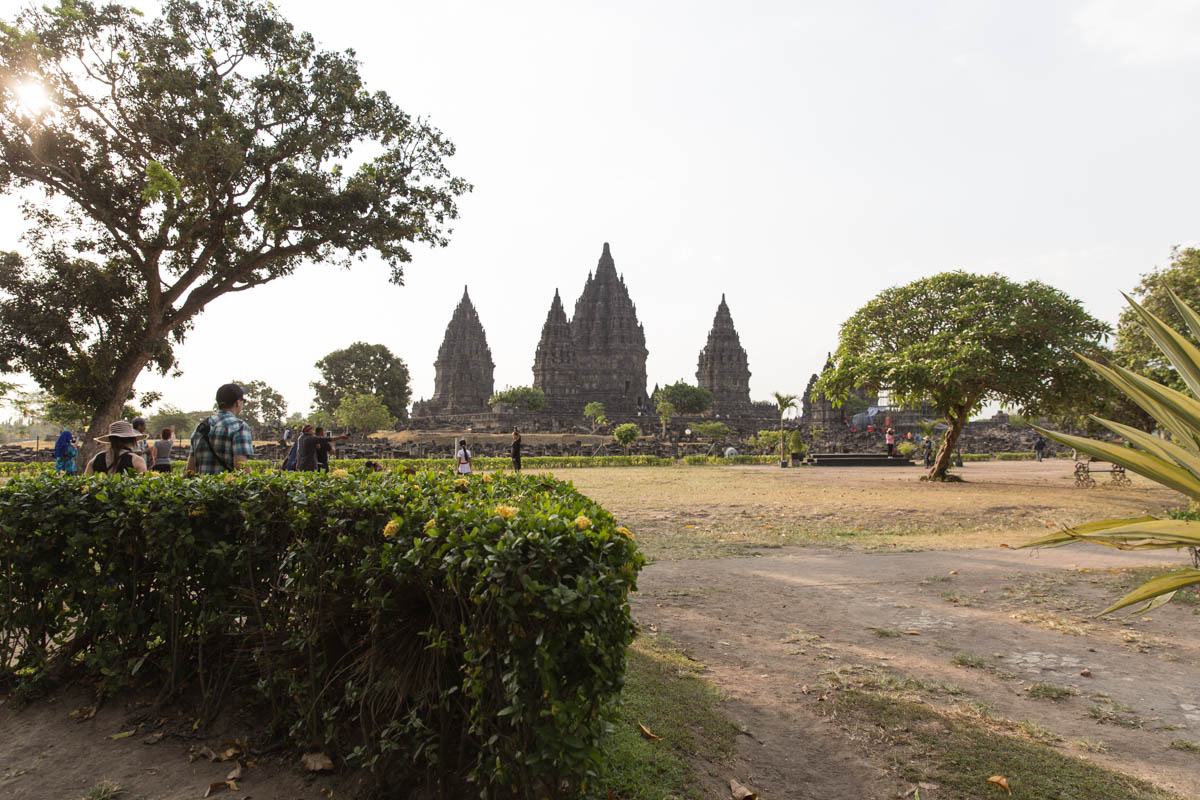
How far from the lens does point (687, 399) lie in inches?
2376

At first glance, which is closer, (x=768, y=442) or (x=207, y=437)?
(x=207, y=437)

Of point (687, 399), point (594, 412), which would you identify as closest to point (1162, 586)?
point (594, 412)

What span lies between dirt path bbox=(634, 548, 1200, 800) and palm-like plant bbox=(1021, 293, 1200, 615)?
118cm

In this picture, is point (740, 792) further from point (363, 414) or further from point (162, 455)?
point (363, 414)

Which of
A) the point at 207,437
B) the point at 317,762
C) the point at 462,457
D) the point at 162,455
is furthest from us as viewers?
the point at 462,457

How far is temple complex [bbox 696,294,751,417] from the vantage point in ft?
201

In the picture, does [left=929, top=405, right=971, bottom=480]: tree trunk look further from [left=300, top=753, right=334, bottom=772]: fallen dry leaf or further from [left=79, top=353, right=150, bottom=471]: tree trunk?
[left=79, top=353, right=150, bottom=471]: tree trunk

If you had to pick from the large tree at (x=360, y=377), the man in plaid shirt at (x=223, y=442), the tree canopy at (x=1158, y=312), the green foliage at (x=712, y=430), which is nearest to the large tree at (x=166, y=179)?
the man in plaid shirt at (x=223, y=442)

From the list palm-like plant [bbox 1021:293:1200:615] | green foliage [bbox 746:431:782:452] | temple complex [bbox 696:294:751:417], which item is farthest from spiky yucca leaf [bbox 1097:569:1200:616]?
temple complex [bbox 696:294:751:417]

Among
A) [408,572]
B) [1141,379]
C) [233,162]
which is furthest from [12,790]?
[233,162]

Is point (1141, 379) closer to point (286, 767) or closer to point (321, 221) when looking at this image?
point (286, 767)

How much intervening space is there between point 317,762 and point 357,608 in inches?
26.6

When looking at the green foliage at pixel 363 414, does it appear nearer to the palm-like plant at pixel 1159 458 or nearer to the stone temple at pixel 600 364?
the stone temple at pixel 600 364

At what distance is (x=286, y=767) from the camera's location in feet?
9.00
